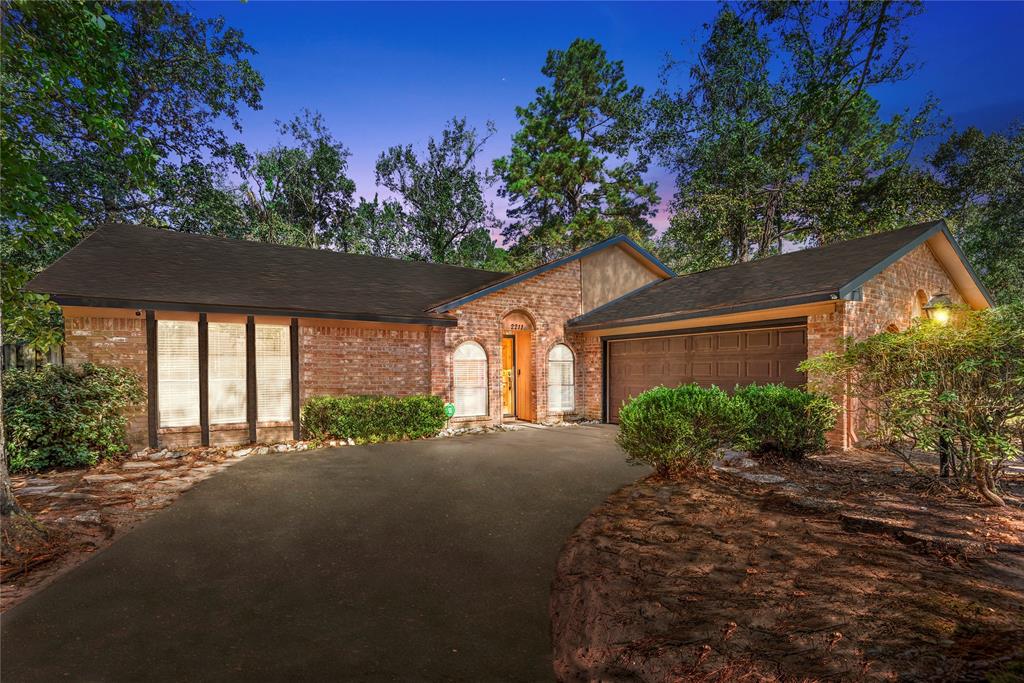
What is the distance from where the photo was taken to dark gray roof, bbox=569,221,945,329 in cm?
905

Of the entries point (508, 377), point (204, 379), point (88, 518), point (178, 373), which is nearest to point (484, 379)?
point (508, 377)

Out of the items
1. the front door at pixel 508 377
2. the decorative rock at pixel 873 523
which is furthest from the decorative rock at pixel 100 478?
the decorative rock at pixel 873 523

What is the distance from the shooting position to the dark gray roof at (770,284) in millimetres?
9047

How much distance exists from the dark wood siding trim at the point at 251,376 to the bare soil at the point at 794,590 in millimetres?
7972

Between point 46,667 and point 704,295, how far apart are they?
12140 mm

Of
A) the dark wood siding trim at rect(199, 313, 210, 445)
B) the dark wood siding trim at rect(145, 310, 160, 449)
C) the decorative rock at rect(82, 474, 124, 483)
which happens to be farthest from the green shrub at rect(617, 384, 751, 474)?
the dark wood siding trim at rect(145, 310, 160, 449)

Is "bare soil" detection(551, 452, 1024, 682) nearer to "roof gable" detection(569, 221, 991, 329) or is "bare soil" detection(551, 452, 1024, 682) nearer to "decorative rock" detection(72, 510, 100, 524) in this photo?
"roof gable" detection(569, 221, 991, 329)

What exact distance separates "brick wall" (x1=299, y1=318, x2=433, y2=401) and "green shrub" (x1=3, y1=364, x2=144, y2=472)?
329 cm

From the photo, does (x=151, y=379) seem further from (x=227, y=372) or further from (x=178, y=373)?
(x=227, y=372)

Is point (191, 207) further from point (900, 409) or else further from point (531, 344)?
point (900, 409)

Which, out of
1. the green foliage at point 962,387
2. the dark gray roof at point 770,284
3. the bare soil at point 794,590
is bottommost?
the bare soil at point 794,590

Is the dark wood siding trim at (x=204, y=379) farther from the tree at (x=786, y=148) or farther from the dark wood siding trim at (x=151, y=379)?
the tree at (x=786, y=148)

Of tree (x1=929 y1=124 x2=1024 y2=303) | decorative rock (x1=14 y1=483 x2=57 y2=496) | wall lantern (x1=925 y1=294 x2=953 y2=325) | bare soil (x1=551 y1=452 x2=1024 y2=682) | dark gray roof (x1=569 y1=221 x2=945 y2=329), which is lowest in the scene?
decorative rock (x1=14 y1=483 x2=57 y2=496)

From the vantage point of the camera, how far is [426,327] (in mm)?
11836
